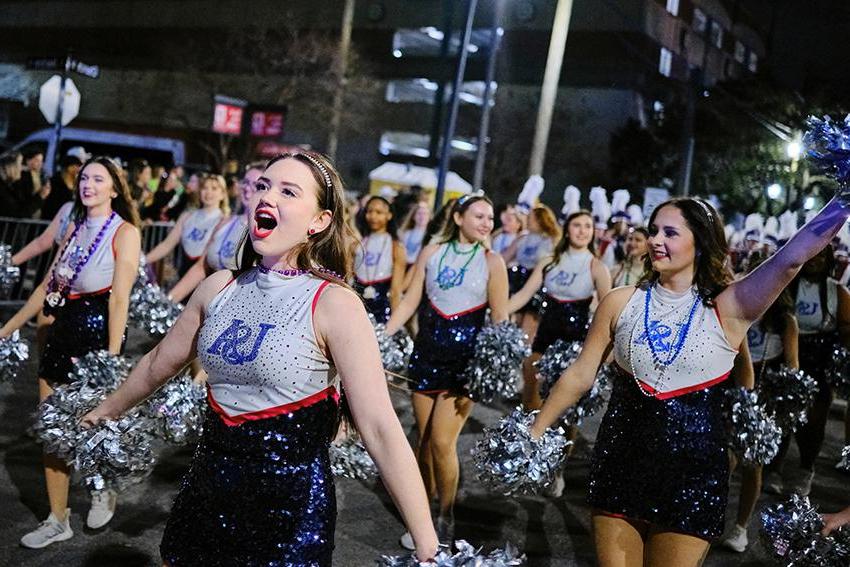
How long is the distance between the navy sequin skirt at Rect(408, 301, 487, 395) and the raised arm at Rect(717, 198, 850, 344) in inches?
90.9

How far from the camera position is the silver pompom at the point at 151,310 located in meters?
6.42

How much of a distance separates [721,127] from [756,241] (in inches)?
462

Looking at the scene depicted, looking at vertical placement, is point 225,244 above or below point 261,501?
above

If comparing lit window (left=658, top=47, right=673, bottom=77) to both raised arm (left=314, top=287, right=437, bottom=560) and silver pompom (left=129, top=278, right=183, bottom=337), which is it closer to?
silver pompom (left=129, top=278, right=183, bottom=337)

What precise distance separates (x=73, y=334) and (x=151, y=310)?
5.08 ft

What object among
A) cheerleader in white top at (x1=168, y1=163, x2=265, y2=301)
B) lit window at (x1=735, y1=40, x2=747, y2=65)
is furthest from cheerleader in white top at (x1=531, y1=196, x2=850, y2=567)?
lit window at (x1=735, y1=40, x2=747, y2=65)

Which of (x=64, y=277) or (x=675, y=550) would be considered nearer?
(x=675, y=550)

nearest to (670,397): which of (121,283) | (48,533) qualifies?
(121,283)

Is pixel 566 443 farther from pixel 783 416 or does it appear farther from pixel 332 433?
pixel 783 416

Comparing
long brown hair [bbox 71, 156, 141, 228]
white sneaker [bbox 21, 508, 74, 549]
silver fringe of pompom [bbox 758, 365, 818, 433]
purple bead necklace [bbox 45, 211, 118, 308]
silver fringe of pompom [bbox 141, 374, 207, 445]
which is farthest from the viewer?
silver fringe of pompom [bbox 758, 365, 818, 433]

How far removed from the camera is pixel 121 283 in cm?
480

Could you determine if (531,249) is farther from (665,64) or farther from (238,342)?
(665,64)

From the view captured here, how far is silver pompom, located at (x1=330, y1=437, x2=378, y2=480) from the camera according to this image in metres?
3.30

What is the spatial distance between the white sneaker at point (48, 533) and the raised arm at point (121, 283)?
0.84 m
